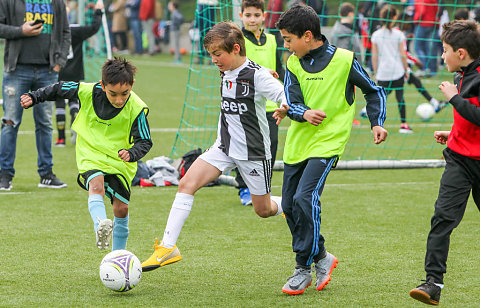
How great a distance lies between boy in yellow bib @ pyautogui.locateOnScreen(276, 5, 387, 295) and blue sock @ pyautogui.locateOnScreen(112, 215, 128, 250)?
44.6 inches

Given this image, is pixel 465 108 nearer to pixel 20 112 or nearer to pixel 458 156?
pixel 458 156

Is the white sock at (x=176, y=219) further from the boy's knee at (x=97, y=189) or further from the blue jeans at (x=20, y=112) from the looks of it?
the blue jeans at (x=20, y=112)

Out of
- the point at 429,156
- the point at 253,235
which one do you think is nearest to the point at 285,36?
the point at 253,235

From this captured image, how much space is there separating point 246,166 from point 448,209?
4.87 ft

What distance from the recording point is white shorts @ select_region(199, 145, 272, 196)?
5.32 meters

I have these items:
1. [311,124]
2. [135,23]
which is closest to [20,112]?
[311,124]

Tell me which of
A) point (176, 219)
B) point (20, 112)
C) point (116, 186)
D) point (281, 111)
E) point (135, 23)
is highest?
point (281, 111)

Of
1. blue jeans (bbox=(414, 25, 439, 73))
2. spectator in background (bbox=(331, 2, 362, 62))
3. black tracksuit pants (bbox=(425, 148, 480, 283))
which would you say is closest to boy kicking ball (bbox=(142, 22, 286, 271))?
black tracksuit pants (bbox=(425, 148, 480, 283))

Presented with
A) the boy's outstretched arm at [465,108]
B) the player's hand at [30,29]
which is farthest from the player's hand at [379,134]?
the player's hand at [30,29]

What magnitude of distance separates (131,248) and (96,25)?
4.85m

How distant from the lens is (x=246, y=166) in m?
5.34

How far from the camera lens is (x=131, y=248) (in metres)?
5.91

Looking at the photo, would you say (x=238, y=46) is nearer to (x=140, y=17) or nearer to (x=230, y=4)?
(x=230, y=4)

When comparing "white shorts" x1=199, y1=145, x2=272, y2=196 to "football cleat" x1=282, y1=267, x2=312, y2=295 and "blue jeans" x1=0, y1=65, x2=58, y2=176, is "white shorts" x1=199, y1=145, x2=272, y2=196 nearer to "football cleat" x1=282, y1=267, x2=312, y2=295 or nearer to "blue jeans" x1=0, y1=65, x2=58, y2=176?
"football cleat" x1=282, y1=267, x2=312, y2=295
